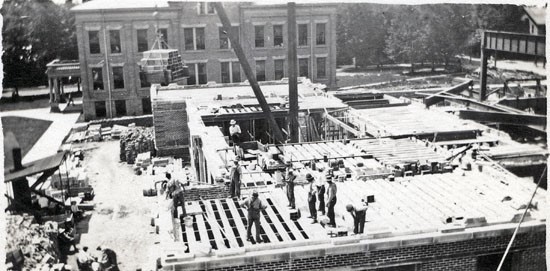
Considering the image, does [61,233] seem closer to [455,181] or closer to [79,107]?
[455,181]

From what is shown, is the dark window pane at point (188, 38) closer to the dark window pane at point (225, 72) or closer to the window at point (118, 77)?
the dark window pane at point (225, 72)

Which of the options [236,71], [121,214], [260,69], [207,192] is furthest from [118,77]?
[207,192]

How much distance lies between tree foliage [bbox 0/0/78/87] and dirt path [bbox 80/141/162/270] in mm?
7325

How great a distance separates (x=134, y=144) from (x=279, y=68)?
19132 mm

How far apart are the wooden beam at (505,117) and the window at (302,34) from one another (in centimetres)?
2880

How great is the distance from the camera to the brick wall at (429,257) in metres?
13.6

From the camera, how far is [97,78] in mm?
52000

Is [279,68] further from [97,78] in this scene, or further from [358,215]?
[358,215]

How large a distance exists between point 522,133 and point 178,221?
2520 centimetres

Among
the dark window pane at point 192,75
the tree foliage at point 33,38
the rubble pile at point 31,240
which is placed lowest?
the rubble pile at point 31,240

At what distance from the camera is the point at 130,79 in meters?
52.4

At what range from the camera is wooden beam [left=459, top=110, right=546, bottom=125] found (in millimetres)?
21531

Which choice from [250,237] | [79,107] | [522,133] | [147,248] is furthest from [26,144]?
[79,107]

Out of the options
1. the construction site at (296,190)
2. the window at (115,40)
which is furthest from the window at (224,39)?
the construction site at (296,190)
